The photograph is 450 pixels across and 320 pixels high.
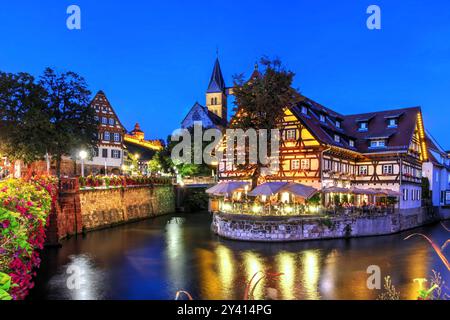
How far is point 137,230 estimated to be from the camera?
39.2 m

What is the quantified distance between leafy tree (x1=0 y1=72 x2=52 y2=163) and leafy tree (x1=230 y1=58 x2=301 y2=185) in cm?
1867

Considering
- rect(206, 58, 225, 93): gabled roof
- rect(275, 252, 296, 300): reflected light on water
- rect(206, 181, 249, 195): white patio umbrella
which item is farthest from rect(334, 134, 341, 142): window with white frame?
rect(206, 58, 225, 93): gabled roof

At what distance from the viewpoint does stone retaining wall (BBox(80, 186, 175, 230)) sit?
Result: 3741 centimetres

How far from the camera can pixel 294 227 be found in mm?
31391

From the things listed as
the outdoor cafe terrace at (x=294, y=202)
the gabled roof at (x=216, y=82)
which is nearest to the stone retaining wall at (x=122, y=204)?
the outdoor cafe terrace at (x=294, y=202)

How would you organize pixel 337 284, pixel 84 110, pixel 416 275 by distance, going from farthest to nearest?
pixel 84 110 → pixel 416 275 → pixel 337 284

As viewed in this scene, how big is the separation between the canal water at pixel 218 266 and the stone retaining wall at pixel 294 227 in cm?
93

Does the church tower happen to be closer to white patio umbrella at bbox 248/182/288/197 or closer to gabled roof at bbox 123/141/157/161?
gabled roof at bbox 123/141/157/161

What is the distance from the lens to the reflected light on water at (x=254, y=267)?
1795 cm

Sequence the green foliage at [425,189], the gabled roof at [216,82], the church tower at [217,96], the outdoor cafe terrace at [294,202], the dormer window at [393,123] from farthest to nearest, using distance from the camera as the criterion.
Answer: the gabled roof at [216,82]
the church tower at [217,96]
the green foliage at [425,189]
the dormer window at [393,123]
the outdoor cafe terrace at [294,202]

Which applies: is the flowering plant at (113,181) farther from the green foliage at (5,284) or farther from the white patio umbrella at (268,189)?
the green foliage at (5,284)

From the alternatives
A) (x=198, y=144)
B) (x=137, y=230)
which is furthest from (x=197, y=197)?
(x=137, y=230)

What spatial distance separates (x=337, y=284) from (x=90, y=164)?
52.1 metres
